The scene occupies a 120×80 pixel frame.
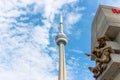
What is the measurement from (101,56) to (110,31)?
95 centimetres

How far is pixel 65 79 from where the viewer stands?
5714 inches

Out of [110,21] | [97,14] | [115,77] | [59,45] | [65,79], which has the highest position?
[59,45]

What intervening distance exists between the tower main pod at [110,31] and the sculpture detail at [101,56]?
0.14 meters

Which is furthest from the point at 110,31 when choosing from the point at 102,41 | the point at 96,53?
the point at 96,53

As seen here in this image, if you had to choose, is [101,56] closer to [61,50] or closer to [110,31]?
[110,31]

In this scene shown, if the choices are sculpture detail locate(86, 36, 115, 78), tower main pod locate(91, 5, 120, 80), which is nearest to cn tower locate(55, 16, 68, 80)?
tower main pod locate(91, 5, 120, 80)

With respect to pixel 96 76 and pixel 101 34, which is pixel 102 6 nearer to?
pixel 101 34

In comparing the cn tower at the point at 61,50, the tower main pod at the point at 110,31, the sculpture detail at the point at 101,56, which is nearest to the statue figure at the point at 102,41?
the sculpture detail at the point at 101,56

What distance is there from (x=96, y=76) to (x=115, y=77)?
983mm

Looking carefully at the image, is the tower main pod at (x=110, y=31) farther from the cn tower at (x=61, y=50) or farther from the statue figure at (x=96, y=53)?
the cn tower at (x=61, y=50)

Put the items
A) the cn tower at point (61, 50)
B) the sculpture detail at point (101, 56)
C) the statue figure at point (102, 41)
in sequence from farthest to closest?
the cn tower at point (61, 50), the statue figure at point (102, 41), the sculpture detail at point (101, 56)

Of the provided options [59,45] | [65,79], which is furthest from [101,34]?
[59,45]

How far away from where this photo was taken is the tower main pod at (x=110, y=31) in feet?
31.3

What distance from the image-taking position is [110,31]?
33.5 ft
